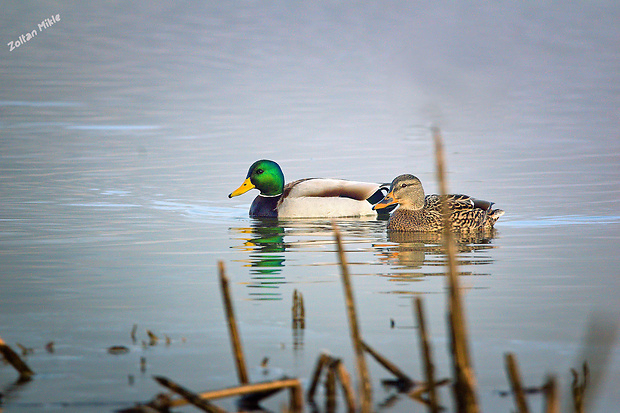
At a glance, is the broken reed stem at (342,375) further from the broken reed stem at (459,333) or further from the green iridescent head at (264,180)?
the green iridescent head at (264,180)

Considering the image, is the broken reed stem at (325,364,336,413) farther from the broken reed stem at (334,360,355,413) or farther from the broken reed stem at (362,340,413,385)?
the broken reed stem at (334,360,355,413)

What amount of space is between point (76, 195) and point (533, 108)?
1524 cm

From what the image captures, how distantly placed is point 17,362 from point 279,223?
8.37 m

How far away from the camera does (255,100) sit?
30531 mm

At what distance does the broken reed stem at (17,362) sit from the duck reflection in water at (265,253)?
2695mm

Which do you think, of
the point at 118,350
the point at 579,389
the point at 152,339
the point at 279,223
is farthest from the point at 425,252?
the point at 579,389

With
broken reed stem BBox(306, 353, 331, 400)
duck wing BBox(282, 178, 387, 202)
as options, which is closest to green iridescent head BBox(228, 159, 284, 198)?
duck wing BBox(282, 178, 387, 202)

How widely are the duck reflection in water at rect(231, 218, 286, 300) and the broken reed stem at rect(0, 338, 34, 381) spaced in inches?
106

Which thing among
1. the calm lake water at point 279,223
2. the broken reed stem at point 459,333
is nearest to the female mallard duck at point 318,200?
the calm lake water at point 279,223

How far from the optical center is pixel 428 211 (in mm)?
12656

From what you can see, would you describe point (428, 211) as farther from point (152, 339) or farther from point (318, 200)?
point (152, 339)

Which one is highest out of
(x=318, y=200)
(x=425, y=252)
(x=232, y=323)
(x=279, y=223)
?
(x=318, y=200)

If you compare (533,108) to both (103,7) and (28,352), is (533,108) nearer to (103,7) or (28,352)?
(28,352)

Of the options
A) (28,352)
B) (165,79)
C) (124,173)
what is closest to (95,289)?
(28,352)
